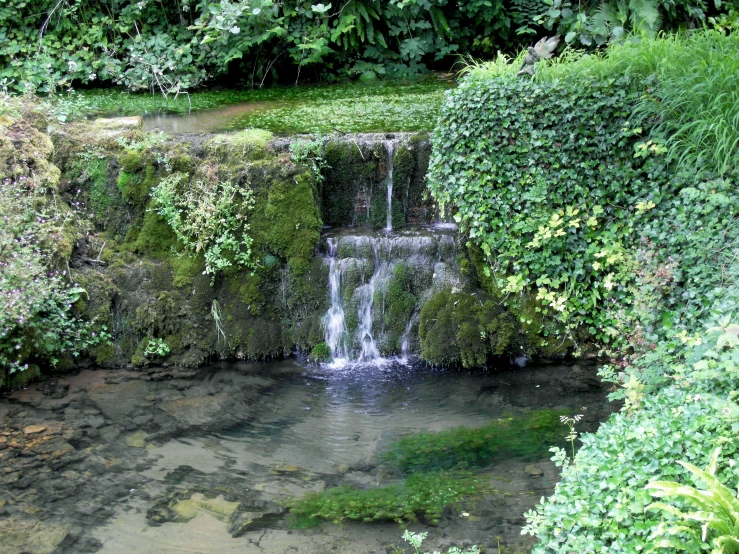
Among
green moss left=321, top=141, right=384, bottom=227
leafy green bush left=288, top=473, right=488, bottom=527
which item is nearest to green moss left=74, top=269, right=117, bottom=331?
green moss left=321, top=141, right=384, bottom=227

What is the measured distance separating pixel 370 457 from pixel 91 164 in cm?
530

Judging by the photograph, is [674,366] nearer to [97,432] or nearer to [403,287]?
[403,287]

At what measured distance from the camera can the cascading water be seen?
806 cm

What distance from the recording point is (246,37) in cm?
1331

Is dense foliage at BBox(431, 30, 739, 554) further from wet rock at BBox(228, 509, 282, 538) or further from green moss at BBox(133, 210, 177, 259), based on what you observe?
green moss at BBox(133, 210, 177, 259)

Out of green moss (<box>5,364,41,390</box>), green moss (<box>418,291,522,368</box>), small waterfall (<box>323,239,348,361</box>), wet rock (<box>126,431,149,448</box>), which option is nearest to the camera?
wet rock (<box>126,431,149,448</box>)

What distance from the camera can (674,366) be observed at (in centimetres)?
508

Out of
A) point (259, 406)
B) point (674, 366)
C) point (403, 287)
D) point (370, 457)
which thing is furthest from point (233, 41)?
point (674, 366)

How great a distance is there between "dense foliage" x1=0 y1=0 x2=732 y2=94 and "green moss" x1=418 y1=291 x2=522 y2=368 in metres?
7.16

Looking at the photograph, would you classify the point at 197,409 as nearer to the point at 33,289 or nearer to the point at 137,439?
the point at 137,439

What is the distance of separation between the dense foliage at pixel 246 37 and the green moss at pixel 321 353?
701 centimetres

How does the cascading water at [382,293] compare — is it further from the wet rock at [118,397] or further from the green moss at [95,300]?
the green moss at [95,300]

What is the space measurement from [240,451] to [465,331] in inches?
110

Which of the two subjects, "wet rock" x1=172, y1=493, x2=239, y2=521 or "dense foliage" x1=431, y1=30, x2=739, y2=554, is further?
"dense foliage" x1=431, y1=30, x2=739, y2=554
